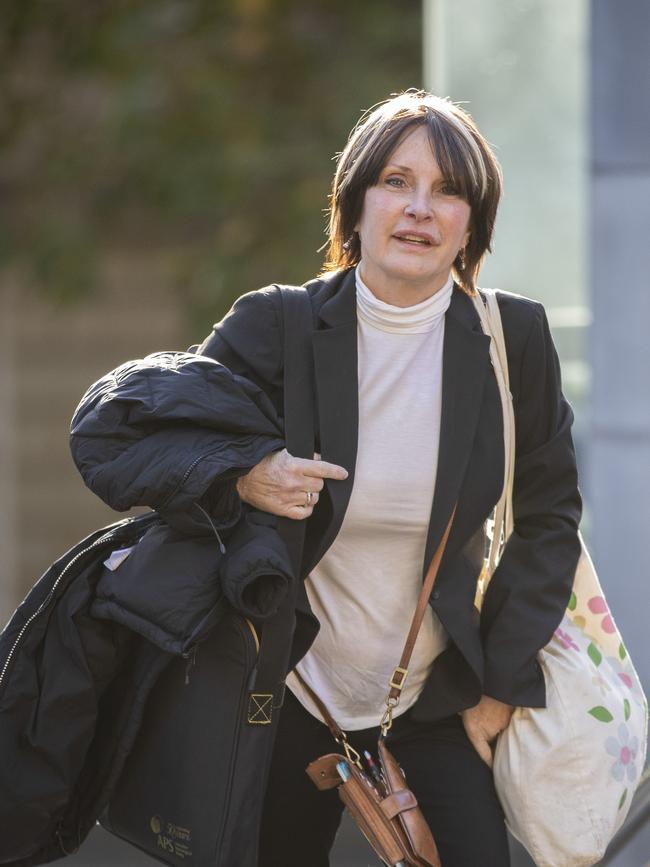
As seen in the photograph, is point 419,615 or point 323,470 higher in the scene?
point 323,470

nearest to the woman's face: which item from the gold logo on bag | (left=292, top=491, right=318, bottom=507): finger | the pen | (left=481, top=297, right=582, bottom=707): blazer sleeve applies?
(left=481, top=297, right=582, bottom=707): blazer sleeve

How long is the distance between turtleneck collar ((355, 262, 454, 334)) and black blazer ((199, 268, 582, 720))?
0.03 metres

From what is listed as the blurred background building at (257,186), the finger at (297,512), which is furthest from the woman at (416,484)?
the blurred background building at (257,186)

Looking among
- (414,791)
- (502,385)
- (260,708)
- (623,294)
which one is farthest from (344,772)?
(623,294)

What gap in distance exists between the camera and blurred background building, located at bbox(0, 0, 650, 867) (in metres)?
5.17

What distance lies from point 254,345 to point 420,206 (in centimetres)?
43

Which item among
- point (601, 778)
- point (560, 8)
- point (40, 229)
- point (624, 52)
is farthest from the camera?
point (40, 229)

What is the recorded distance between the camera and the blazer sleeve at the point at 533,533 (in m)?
3.03

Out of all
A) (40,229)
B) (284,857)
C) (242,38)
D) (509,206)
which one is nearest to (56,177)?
(40,229)

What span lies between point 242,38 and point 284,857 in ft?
26.3

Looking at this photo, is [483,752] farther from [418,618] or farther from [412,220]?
[412,220]

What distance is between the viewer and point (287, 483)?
2.81m

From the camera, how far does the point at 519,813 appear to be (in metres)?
3.04

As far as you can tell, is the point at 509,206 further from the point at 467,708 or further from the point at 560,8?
the point at 467,708
